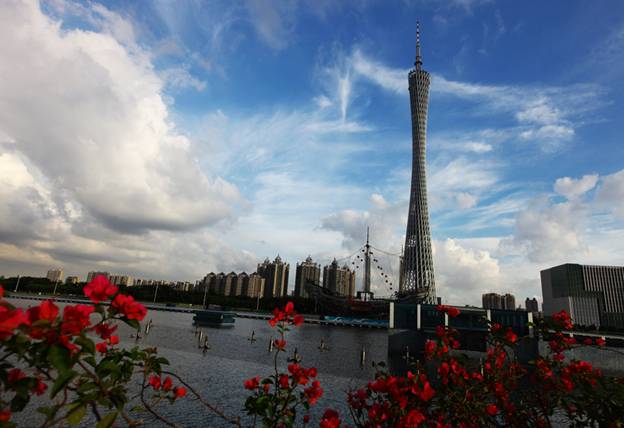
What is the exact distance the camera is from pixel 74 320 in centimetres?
245

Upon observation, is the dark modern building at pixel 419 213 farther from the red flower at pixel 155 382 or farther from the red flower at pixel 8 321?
the red flower at pixel 8 321

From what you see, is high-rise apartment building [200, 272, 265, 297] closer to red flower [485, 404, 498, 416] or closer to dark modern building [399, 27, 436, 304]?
dark modern building [399, 27, 436, 304]

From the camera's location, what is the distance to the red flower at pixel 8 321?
82.2 inches

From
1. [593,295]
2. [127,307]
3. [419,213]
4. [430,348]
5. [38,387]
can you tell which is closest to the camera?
[38,387]

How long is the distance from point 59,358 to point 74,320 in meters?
0.24

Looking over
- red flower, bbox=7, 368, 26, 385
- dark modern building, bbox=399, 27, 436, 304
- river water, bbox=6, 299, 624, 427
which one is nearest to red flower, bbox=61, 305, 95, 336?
red flower, bbox=7, 368, 26, 385

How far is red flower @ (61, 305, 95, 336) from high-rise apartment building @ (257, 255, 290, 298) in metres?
174

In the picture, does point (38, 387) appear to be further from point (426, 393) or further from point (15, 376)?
point (426, 393)

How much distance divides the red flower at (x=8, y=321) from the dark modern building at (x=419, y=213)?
98491 millimetres

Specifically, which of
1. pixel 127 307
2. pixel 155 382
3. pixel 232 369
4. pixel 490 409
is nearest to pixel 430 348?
pixel 490 409

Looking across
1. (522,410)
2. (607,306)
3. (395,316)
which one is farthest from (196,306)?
(607,306)

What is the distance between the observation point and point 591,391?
4508mm

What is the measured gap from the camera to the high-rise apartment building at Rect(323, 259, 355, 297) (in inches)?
6895

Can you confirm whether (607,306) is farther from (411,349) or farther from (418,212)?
(411,349)
